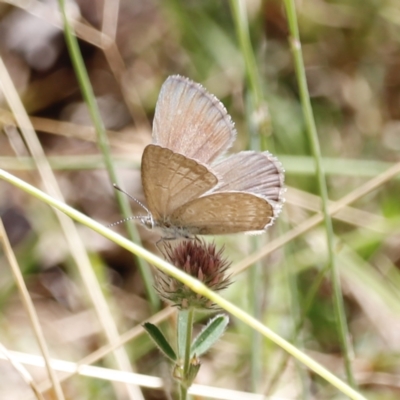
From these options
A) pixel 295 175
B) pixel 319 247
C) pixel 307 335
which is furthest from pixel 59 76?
pixel 307 335

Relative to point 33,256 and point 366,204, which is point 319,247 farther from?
point 33,256

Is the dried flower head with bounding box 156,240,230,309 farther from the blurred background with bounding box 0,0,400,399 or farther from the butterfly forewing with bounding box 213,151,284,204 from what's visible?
the blurred background with bounding box 0,0,400,399

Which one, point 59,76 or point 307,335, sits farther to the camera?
point 59,76

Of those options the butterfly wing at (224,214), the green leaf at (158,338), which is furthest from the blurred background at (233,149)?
the green leaf at (158,338)

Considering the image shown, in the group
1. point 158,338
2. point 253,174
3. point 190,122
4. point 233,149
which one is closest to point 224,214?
point 253,174

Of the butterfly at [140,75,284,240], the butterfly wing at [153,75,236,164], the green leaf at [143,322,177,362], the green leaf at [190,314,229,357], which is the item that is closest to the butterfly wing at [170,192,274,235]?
the butterfly at [140,75,284,240]
